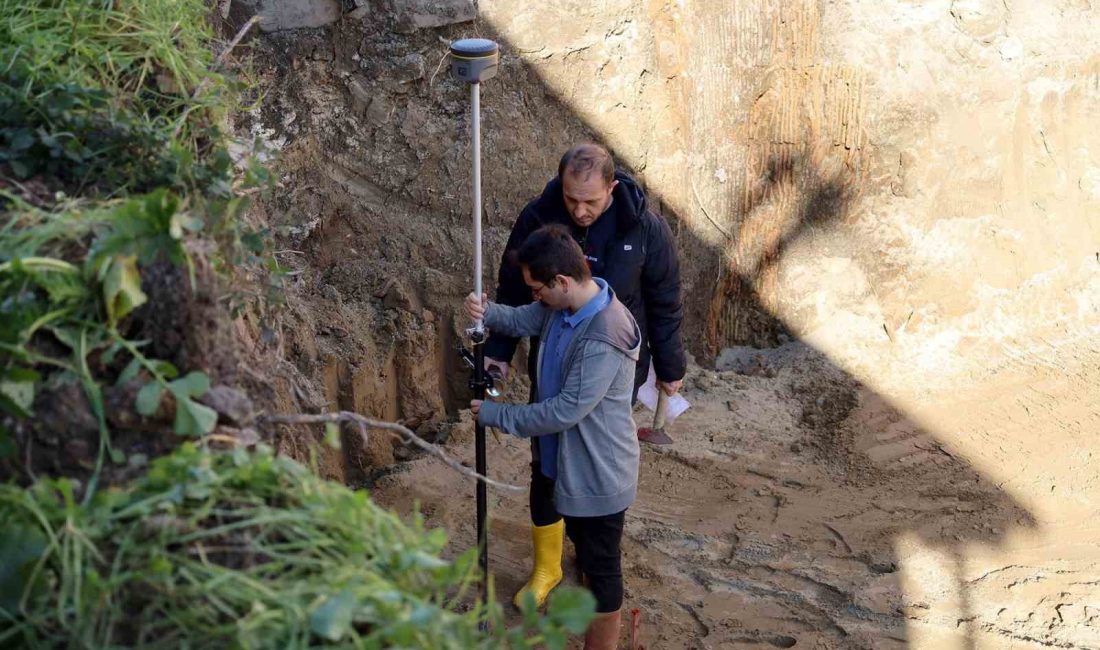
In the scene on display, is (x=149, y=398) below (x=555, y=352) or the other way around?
the other way around

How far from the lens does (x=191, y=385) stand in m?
1.81

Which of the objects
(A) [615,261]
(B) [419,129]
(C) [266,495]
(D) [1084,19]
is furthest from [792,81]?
(C) [266,495]

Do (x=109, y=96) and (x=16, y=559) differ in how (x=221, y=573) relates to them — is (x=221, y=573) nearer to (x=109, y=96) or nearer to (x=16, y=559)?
(x=16, y=559)

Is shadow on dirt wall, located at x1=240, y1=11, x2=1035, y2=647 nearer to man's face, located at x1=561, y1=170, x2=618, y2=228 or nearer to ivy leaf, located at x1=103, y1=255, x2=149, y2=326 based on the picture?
man's face, located at x1=561, y1=170, x2=618, y2=228

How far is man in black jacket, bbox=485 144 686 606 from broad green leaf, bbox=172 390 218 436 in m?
1.84

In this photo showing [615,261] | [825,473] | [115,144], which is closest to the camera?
[115,144]

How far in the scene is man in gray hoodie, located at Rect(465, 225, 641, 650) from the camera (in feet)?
Result: 10.1

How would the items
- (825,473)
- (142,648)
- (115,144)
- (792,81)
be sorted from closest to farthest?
(142,648), (115,144), (825,473), (792,81)

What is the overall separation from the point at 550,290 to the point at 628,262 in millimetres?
633

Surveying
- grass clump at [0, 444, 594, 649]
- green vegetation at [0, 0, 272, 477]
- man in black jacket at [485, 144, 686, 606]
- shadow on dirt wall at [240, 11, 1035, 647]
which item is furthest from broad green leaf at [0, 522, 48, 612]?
shadow on dirt wall at [240, 11, 1035, 647]

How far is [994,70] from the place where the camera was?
225 inches

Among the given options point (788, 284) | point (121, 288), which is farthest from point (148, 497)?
point (788, 284)

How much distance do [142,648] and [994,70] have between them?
5.57m

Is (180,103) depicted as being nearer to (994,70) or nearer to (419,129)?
(419,129)
